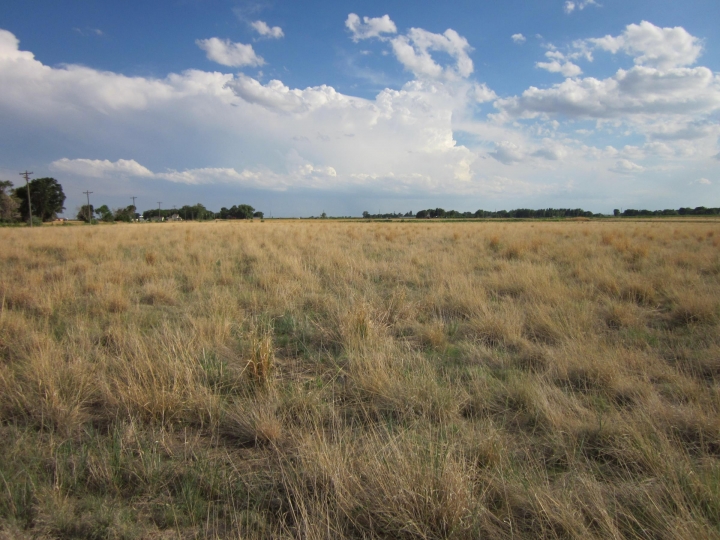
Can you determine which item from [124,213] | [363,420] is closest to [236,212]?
[124,213]

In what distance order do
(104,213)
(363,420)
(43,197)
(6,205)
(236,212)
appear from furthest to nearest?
(236,212) → (104,213) → (43,197) → (6,205) → (363,420)

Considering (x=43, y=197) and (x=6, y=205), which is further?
(x=43, y=197)

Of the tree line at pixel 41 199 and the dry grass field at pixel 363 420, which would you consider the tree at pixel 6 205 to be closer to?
the tree line at pixel 41 199

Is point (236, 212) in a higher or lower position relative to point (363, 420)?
higher

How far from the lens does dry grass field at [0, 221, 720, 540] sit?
1.80 metres

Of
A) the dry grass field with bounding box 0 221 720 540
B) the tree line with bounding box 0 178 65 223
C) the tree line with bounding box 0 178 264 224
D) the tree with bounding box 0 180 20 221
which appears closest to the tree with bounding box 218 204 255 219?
the tree line with bounding box 0 178 264 224

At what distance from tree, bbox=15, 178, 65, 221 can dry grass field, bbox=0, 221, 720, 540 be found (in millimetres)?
88974

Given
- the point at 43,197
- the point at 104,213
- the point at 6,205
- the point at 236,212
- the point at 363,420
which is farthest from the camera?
the point at 236,212

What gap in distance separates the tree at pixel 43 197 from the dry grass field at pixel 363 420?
88974 mm

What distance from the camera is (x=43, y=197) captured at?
71625 millimetres

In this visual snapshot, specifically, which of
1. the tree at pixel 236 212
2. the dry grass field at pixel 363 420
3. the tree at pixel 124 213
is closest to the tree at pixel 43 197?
the tree at pixel 124 213

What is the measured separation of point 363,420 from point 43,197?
94.7 metres

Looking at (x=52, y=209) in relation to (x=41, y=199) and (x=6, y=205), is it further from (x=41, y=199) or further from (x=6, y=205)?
(x=6, y=205)

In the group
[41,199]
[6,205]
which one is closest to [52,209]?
[41,199]
